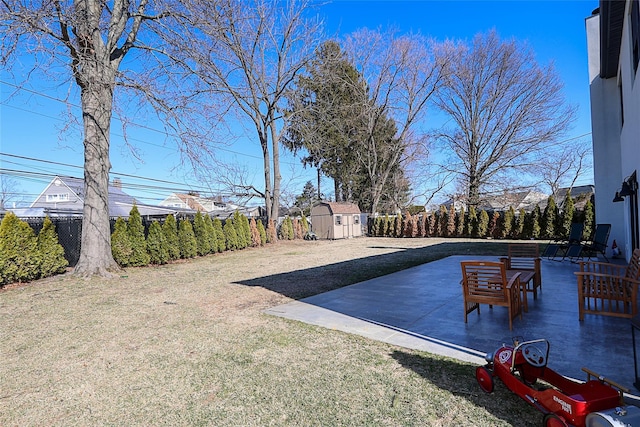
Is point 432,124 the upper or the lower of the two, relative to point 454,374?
upper

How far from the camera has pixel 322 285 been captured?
22.0 feet

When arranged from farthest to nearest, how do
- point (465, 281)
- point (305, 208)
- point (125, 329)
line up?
point (305, 208) < point (125, 329) < point (465, 281)

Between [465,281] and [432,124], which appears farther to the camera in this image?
[432,124]

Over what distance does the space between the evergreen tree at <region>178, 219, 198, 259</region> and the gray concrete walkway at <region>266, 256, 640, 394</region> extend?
8.39 m

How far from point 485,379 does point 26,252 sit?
30.9 feet

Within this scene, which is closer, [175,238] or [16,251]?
[16,251]

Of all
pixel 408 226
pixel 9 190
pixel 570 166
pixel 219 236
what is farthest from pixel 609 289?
pixel 9 190

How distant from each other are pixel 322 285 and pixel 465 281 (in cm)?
332

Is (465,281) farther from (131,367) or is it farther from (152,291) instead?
(152,291)

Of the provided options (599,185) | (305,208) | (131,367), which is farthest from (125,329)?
(305,208)

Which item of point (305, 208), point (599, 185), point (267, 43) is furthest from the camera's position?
point (305, 208)

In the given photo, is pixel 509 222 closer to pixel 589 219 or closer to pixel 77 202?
pixel 589 219

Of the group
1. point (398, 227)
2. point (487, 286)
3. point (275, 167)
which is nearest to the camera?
point (487, 286)

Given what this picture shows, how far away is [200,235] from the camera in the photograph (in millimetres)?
13914
